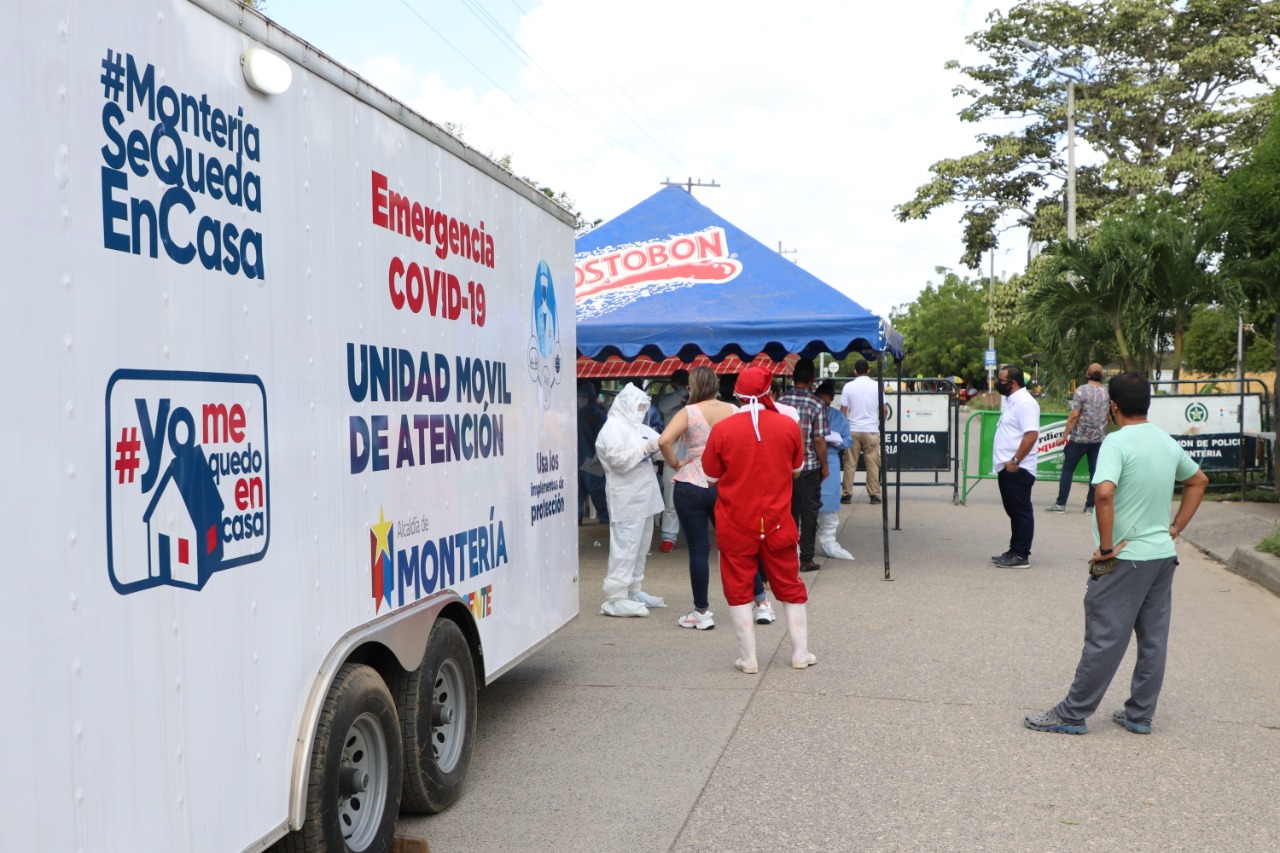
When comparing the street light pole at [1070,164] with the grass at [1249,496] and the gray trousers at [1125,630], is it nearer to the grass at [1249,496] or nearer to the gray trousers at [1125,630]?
the grass at [1249,496]

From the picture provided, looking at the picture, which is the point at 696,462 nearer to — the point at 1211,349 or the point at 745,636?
the point at 745,636

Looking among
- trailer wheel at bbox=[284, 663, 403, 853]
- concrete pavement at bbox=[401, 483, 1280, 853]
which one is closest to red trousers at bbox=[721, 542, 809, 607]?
concrete pavement at bbox=[401, 483, 1280, 853]

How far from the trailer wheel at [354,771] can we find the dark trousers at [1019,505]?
26.3 ft

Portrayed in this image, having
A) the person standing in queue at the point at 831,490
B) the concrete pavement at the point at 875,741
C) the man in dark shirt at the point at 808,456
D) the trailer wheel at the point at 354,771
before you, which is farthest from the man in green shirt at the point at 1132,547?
the person standing in queue at the point at 831,490

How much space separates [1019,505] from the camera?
442 inches

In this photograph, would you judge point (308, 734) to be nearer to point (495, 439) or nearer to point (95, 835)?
point (95, 835)

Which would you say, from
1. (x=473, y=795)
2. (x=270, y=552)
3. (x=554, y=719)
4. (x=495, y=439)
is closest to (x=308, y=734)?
(x=270, y=552)

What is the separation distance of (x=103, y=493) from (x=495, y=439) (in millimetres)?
2995

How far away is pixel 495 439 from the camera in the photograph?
5.70 m

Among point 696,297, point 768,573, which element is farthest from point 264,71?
point 696,297

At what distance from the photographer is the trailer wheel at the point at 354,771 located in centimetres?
375

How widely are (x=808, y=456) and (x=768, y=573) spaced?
354 centimetres

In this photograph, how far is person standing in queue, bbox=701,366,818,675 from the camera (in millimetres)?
7094

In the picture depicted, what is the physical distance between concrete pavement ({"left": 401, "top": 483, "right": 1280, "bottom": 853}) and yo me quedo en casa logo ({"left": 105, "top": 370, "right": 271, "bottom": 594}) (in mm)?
1878
